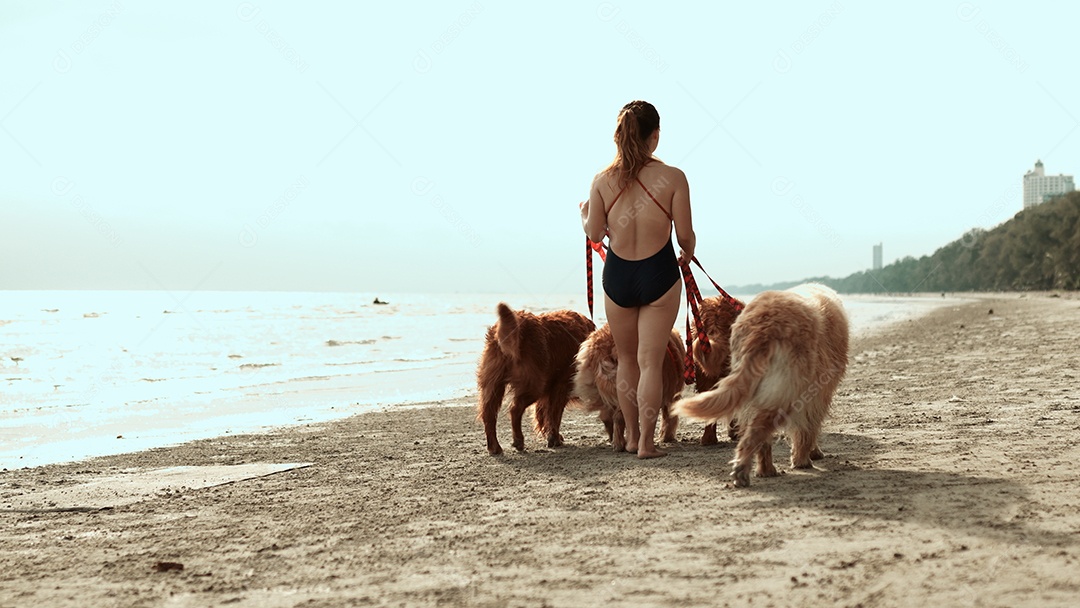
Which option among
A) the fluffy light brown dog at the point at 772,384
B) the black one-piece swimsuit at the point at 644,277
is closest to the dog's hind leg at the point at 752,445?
the fluffy light brown dog at the point at 772,384

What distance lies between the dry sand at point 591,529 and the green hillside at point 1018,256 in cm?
7165

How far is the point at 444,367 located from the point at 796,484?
11625 millimetres

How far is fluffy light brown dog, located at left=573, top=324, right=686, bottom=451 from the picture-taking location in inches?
244

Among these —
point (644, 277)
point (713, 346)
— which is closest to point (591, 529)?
point (644, 277)

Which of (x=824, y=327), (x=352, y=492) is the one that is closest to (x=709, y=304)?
(x=824, y=327)

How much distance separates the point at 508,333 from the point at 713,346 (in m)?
1.43

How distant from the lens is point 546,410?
21.9 feet

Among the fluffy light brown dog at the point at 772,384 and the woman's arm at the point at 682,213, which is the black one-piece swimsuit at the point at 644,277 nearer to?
the woman's arm at the point at 682,213

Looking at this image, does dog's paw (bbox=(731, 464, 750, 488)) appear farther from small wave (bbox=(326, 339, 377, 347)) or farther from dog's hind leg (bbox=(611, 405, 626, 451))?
small wave (bbox=(326, 339, 377, 347))

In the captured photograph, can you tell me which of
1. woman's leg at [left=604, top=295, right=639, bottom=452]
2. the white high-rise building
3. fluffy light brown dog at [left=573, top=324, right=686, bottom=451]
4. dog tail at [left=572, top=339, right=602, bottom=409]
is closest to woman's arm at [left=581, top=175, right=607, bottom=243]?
woman's leg at [left=604, top=295, right=639, bottom=452]

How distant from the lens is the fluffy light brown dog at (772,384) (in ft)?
15.3

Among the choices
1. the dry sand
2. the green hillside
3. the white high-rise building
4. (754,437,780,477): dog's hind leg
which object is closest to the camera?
the dry sand

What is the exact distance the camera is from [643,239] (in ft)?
18.0

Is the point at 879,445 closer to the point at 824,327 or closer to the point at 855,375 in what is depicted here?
the point at 824,327
